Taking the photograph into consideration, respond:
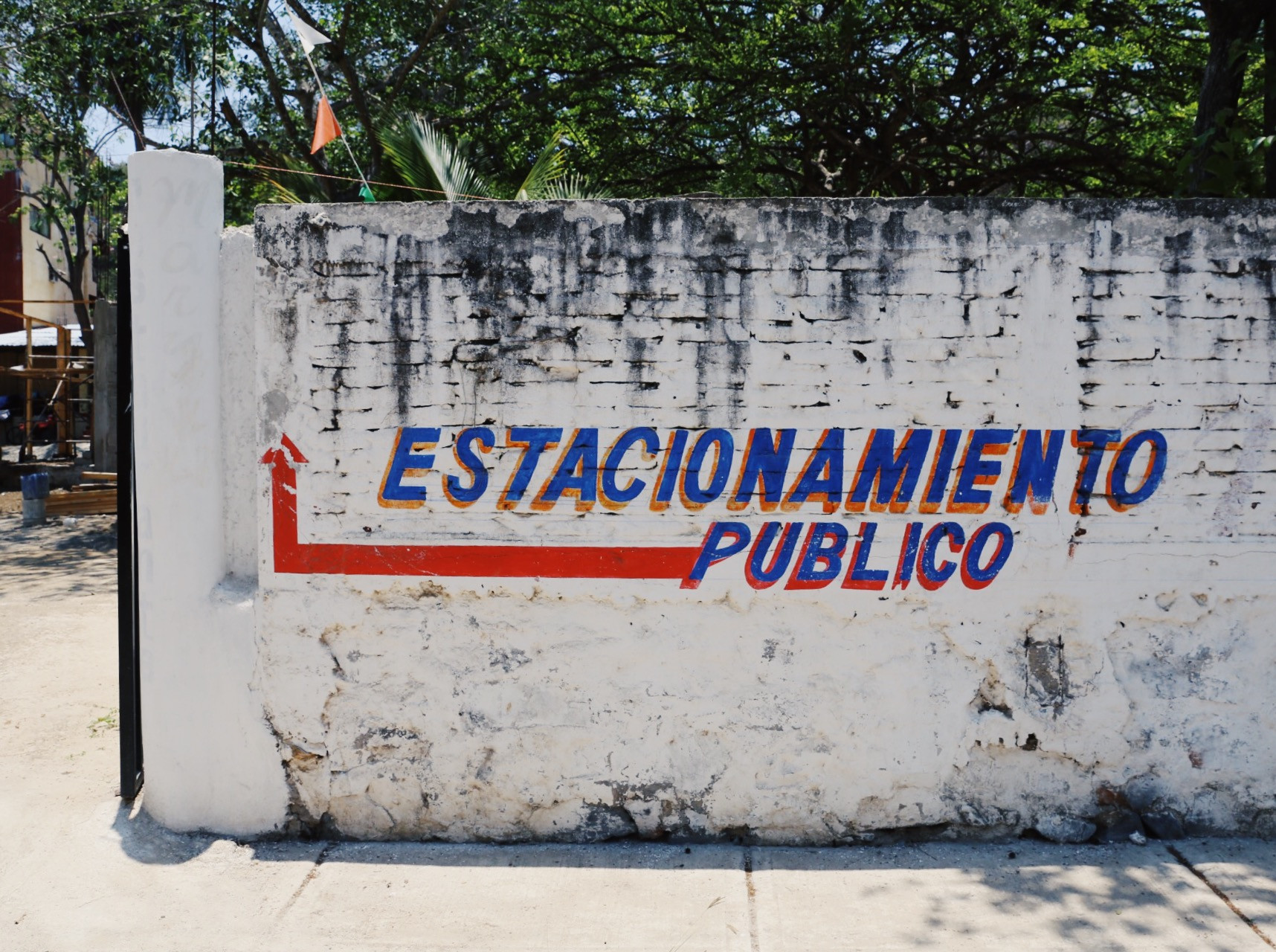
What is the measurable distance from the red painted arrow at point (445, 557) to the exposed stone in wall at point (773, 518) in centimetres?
4

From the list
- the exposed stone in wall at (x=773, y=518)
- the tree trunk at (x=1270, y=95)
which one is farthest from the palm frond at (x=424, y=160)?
the tree trunk at (x=1270, y=95)

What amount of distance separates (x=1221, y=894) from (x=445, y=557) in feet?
10.0

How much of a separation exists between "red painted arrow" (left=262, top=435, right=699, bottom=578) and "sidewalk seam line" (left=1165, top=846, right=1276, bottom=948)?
84.2 inches

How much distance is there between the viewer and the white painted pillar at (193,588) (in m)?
4.22

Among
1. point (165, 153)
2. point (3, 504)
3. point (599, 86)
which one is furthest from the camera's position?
point (3, 504)

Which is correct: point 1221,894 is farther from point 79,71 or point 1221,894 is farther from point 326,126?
point 79,71

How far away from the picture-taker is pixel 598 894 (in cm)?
387

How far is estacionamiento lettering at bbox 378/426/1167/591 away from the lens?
164 inches

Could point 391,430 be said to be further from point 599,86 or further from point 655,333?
point 599,86

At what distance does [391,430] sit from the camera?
4223mm

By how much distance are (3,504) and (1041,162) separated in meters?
14.2

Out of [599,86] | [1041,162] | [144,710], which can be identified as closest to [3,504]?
[599,86]

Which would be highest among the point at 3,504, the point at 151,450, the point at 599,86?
the point at 599,86

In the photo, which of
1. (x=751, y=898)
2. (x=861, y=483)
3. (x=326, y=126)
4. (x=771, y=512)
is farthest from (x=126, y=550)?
(x=861, y=483)
